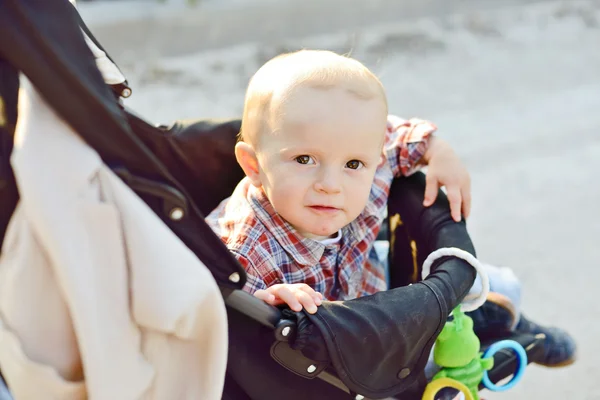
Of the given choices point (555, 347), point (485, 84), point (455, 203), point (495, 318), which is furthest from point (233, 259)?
point (485, 84)

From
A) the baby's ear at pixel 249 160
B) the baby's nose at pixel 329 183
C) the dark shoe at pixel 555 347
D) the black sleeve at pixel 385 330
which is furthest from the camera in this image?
the dark shoe at pixel 555 347

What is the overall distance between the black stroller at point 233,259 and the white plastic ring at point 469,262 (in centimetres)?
1

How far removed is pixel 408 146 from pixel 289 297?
1.92 feet

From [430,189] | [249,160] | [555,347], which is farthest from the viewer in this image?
[555,347]

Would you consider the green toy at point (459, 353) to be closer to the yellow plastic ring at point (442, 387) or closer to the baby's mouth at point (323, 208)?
the yellow plastic ring at point (442, 387)

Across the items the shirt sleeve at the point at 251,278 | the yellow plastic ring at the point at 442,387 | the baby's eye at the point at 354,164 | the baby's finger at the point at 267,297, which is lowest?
the yellow plastic ring at the point at 442,387

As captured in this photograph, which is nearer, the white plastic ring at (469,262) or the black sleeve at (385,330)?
the black sleeve at (385,330)

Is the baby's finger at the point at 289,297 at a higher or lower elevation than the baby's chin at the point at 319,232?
lower

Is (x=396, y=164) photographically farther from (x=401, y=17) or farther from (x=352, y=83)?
(x=401, y=17)

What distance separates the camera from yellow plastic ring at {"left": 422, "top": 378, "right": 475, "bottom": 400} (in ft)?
4.49

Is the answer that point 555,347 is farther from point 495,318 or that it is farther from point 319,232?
point 319,232

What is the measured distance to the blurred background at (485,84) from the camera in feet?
8.27

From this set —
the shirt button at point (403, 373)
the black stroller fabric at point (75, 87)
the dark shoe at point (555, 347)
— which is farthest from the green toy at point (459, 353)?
the black stroller fabric at point (75, 87)

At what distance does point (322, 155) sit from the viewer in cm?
137
